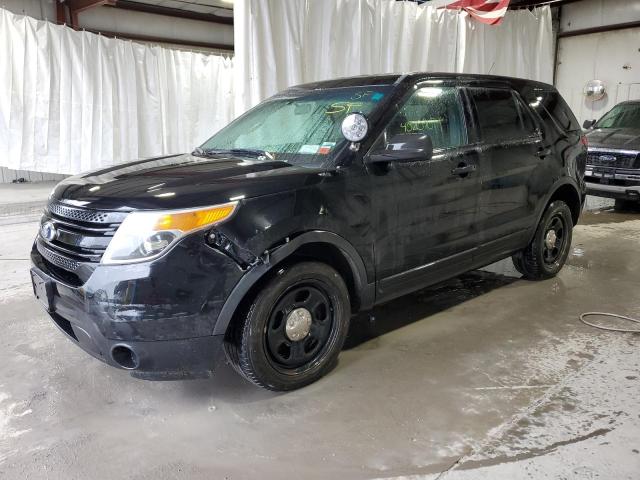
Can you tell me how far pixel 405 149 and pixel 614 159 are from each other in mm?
6438

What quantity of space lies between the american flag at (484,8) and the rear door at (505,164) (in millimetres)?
5578

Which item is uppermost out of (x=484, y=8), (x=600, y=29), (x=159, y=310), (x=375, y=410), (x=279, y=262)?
(x=600, y=29)

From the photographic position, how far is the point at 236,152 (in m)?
3.44

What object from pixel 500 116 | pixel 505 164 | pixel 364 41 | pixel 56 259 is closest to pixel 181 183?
pixel 56 259

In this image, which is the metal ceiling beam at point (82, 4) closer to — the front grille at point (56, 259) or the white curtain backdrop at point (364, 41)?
the white curtain backdrop at point (364, 41)

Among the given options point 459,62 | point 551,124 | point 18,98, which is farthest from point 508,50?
point 18,98

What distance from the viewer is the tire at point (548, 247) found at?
4594 millimetres

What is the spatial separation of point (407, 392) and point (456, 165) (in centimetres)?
154

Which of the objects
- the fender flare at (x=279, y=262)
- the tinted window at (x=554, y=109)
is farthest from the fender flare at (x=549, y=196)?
the fender flare at (x=279, y=262)

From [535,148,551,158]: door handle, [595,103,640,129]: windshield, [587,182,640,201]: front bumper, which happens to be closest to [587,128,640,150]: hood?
[595,103,640,129]: windshield

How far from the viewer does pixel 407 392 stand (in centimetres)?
291

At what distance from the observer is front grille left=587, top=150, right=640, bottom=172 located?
25.4 feet

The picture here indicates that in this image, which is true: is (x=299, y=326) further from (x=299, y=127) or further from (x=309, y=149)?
Result: (x=299, y=127)

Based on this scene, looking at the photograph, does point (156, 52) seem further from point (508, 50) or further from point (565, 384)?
point (565, 384)
